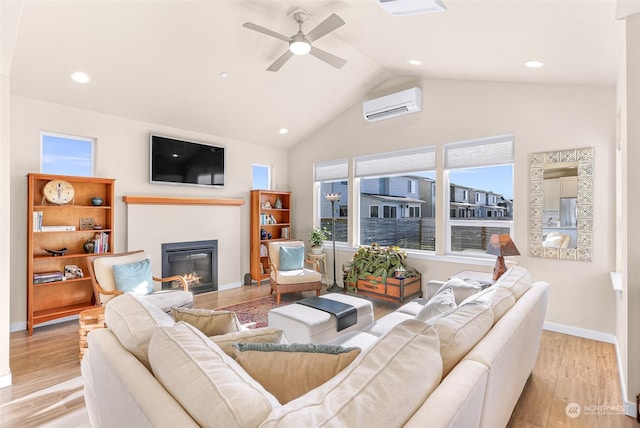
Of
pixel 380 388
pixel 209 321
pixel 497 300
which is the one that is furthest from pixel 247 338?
pixel 497 300

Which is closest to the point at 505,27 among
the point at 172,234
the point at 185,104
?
the point at 185,104

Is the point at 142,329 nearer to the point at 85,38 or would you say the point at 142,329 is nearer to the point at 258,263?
the point at 85,38

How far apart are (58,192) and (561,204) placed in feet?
18.3

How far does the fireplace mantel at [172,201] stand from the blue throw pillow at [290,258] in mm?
1263

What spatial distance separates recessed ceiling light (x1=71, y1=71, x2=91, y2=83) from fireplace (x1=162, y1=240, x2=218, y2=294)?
2259 mm

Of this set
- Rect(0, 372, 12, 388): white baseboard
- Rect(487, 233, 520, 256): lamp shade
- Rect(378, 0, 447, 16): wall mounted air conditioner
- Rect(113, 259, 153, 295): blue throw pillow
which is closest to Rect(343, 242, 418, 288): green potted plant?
Rect(487, 233, 520, 256): lamp shade

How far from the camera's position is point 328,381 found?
958mm

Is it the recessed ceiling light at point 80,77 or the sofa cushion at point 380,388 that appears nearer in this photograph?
the sofa cushion at point 380,388

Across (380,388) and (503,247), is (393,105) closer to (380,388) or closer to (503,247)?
(503,247)

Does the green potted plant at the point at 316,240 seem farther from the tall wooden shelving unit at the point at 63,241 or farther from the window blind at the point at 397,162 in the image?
the tall wooden shelving unit at the point at 63,241

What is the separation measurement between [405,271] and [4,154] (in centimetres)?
428

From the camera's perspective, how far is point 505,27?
255cm

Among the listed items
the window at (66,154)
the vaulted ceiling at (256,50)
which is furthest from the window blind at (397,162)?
the window at (66,154)

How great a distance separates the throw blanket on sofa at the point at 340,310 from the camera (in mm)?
2865
